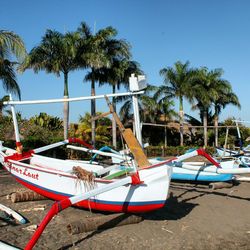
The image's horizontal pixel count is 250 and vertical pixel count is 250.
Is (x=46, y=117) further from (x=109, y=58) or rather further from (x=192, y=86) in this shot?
(x=192, y=86)

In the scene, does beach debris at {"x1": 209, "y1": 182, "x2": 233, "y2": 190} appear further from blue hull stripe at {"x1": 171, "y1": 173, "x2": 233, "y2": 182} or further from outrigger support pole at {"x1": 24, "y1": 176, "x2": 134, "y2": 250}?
outrigger support pole at {"x1": 24, "y1": 176, "x2": 134, "y2": 250}

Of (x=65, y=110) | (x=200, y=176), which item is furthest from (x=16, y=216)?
(x=65, y=110)

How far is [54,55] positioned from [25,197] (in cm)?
1533

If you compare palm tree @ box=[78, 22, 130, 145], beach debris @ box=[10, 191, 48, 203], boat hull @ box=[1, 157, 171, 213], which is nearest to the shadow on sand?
boat hull @ box=[1, 157, 171, 213]

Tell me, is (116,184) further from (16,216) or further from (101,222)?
(16,216)

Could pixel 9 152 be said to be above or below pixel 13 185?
above

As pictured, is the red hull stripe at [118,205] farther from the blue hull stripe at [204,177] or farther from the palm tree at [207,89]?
the palm tree at [207,89]

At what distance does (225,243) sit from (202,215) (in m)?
1.83

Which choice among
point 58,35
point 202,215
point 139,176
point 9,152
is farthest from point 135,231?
point 58,35

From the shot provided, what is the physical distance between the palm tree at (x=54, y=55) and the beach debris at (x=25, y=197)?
13.5 meters

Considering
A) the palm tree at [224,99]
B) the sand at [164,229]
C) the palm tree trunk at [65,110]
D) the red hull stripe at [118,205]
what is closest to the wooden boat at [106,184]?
the red hull stripe at [118,205]

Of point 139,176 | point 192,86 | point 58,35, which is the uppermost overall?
point 58,35

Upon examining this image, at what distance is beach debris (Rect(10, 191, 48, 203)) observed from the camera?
27.1 ft

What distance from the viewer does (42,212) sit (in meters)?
7.43
